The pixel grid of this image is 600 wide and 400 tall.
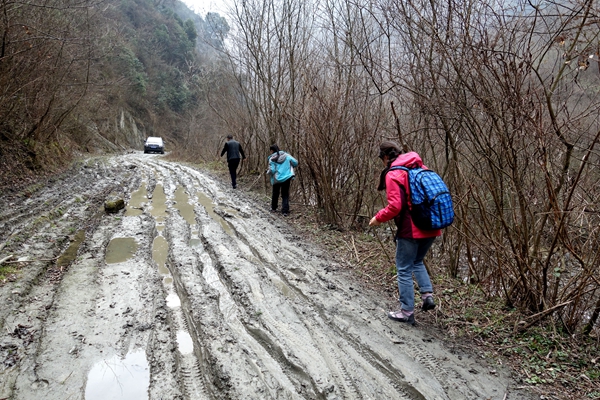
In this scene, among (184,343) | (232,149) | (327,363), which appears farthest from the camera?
(232,149)

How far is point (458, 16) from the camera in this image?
397cm

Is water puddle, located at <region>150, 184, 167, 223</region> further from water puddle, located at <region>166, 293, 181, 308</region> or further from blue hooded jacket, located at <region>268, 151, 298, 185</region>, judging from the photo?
water puddle, located at <region>166, 293, 181, 308</region>

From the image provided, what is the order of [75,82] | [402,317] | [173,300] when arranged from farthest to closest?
[75,82], [173,300], [402,317]

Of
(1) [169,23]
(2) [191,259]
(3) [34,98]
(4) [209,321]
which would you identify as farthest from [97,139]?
(4) [209,321]

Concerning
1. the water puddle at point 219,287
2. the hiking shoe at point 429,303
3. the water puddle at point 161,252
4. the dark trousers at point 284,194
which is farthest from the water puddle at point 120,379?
the dark trousers at point 284,194

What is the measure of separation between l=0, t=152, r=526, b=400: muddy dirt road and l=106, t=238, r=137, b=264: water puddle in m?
0.03

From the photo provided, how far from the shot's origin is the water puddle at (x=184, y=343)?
10.6 ft

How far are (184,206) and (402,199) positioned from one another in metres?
6.53

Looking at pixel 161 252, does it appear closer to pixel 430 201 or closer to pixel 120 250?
pixel 120 250

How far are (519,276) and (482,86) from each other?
2.12 m

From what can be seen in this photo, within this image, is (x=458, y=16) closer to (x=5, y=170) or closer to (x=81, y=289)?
(x=81, y=289)

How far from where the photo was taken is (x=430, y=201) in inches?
138

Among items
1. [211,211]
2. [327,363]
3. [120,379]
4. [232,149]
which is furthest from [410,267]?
[232,149]

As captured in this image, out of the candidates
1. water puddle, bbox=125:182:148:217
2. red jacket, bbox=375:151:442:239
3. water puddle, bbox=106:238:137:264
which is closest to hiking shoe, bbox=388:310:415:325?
red jacket, bbox=375:151:442:239
